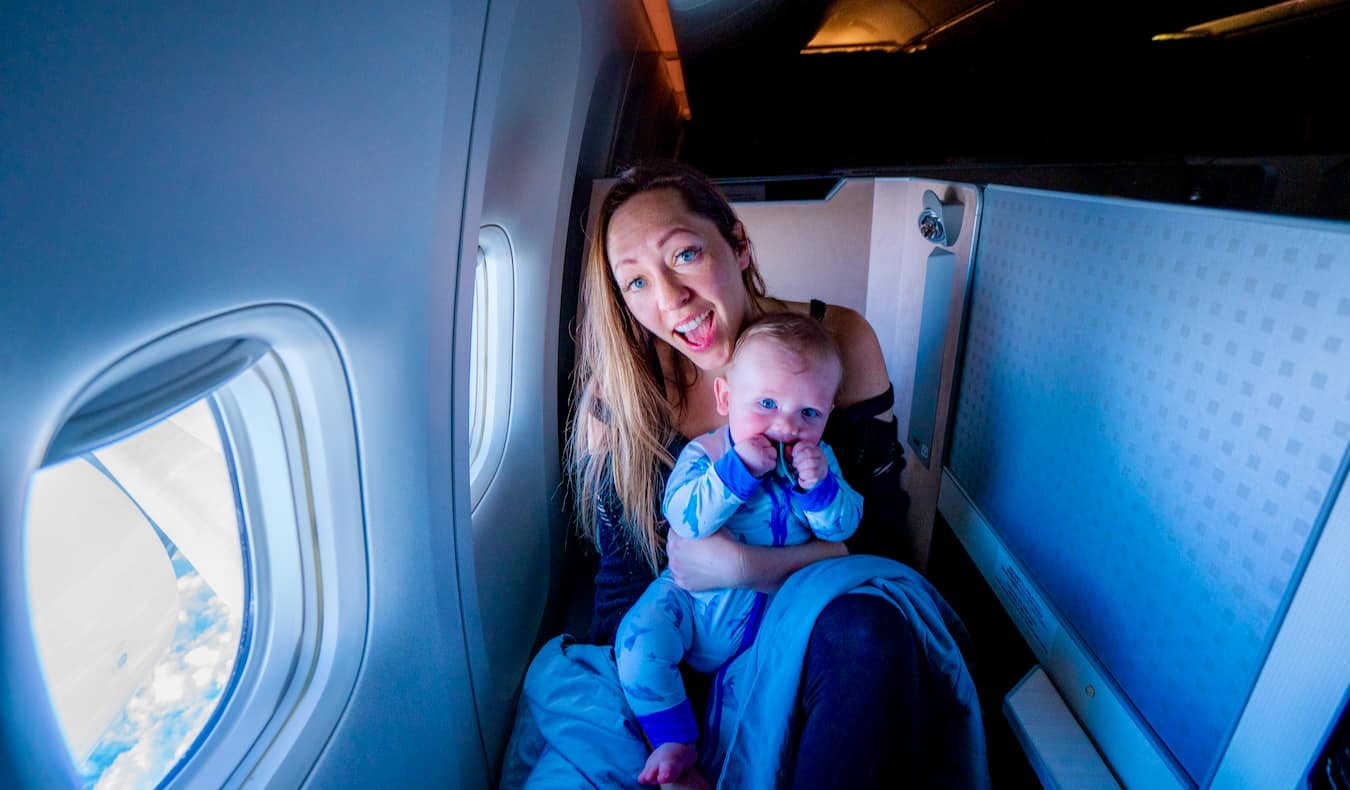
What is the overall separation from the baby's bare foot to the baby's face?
0.70 meters

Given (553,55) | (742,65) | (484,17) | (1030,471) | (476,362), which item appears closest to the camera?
(484,17)

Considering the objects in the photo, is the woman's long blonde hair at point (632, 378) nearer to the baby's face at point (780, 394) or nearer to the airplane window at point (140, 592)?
the baby's face at point (780, 394)

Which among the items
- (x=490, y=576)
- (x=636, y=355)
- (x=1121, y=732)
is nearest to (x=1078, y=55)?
(x=636, y=355)

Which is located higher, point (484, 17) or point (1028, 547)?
point (484, 17)

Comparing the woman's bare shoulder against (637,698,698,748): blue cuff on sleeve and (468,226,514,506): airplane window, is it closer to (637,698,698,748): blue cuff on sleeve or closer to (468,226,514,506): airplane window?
(637,698,698,748): blue cuff on sleeve

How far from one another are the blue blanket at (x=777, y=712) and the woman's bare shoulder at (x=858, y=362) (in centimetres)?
49

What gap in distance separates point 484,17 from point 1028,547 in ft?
5.24

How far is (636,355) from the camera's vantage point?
1659mm

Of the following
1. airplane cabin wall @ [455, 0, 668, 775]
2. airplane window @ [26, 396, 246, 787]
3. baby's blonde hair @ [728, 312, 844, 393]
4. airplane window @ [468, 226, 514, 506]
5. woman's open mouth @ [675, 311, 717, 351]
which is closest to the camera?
airplane window @ [26, 396, 246, 787]

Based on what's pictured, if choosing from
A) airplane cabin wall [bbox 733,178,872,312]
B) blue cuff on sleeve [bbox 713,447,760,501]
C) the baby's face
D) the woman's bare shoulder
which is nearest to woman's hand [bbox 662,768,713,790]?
blue cuff on sleeve [bbox 713,447,760,501]

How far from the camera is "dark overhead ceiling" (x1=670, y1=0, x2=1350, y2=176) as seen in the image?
242cm

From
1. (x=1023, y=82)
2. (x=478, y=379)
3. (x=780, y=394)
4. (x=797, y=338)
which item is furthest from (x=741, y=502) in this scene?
(x=1023, y=82)

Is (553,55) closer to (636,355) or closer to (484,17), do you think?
(484,17)

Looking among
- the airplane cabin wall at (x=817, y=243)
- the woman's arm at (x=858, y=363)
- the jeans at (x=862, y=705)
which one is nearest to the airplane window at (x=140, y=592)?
the jeans at (x=862, y=705)
